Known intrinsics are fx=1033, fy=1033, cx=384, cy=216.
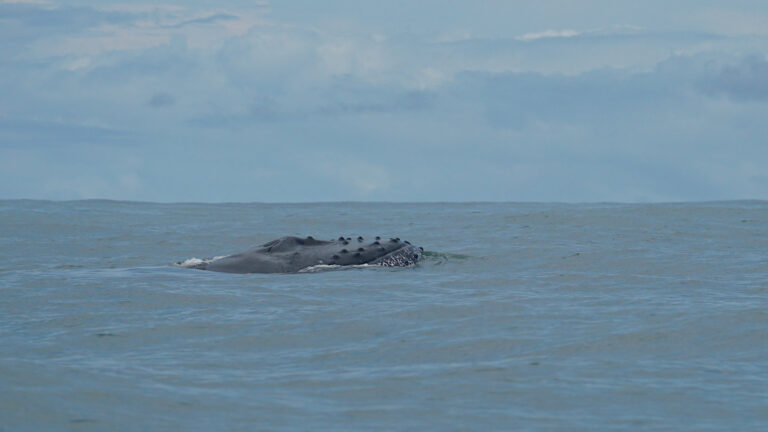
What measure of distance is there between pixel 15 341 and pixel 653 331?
299 inches

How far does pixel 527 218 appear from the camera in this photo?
98.8 ft

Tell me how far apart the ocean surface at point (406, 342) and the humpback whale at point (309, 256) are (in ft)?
1.36

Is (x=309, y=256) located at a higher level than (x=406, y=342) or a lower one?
higher

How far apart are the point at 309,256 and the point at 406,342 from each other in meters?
6.33

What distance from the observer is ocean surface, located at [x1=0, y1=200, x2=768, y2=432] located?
347 inches

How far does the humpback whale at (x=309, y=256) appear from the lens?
1781 centimetres

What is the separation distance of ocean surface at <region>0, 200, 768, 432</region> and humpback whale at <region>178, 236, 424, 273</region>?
1.36ft

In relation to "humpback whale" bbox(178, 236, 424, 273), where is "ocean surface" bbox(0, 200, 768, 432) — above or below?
below

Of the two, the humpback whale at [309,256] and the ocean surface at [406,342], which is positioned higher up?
the humpback whale at [309,256]

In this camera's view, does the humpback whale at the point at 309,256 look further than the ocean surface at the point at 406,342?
Yes

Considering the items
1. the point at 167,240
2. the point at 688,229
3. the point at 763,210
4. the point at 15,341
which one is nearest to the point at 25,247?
the point at 167,240

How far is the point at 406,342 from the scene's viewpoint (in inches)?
467

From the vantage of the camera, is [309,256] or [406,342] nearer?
[406,342]

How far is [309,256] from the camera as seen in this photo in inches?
707
